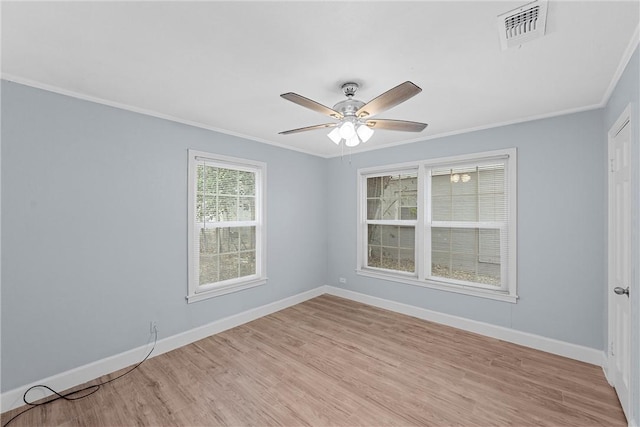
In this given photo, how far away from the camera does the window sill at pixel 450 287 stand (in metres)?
3.22

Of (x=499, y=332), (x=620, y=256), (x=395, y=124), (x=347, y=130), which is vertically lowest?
(x=499, y=332)

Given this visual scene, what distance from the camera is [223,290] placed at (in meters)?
3.50

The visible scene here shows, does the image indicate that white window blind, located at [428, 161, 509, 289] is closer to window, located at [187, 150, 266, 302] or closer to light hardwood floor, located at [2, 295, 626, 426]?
light hardwood floor, located at [2, 295, 626, 426]

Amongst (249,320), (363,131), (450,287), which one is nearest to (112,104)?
(363,131)

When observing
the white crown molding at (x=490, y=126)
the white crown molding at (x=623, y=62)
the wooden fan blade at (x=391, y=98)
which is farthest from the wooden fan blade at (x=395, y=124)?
the white crown molding at (x=490, y=126)

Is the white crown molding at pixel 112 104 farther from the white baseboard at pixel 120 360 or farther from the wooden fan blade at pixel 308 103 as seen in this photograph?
the white baseboard at pixel 120 360

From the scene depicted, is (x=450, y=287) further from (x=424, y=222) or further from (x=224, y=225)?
(x=224, y=225)

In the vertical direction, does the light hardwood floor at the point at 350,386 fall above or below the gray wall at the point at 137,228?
below

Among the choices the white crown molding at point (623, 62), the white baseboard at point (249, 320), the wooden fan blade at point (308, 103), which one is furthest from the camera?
the white baseboard at point (249, 320)

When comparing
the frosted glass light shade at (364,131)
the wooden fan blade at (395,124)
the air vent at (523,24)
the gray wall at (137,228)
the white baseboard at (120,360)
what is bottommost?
the white baseboard at (120,360)

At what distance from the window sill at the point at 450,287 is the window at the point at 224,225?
1.72m

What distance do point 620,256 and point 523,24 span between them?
1.97 meters

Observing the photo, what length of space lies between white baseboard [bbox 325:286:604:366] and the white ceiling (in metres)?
2.38

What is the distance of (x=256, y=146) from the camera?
3.90m
